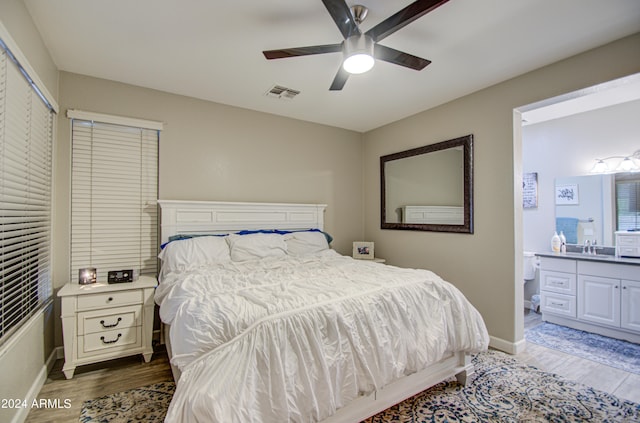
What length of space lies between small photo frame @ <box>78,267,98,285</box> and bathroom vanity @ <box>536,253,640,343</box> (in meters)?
4.81

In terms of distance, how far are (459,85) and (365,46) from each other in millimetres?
1652

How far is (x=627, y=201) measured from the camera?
11.2ft

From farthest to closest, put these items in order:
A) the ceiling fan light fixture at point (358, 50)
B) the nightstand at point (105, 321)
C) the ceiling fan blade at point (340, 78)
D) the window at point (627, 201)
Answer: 1. the window at point (627, 201)
2. the nightstand at point (105, 321)
3. the ceiling fan blade at point (340, 78)
4. the ceiling fan light fixture at point (358, 50)

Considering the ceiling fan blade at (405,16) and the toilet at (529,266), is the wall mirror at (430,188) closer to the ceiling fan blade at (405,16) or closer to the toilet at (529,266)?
the toilet at (529,266)

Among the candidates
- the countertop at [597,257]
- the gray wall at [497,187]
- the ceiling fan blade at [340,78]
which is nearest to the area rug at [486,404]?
the gray wall at [497,187]

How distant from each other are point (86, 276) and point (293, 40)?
2.63 metres

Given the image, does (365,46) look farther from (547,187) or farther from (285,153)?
(547,187)

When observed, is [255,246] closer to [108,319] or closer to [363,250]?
[108,319]

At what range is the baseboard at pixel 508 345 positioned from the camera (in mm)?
2818

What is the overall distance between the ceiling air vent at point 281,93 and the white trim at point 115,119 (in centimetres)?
118

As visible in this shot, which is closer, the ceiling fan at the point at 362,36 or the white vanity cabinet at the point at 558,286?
the ceiling fan at the point at 362,36

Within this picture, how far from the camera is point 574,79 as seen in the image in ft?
8.09

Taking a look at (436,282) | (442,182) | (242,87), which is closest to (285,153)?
(242,87)

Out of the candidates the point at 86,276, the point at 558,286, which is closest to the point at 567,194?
the point at 558,286
